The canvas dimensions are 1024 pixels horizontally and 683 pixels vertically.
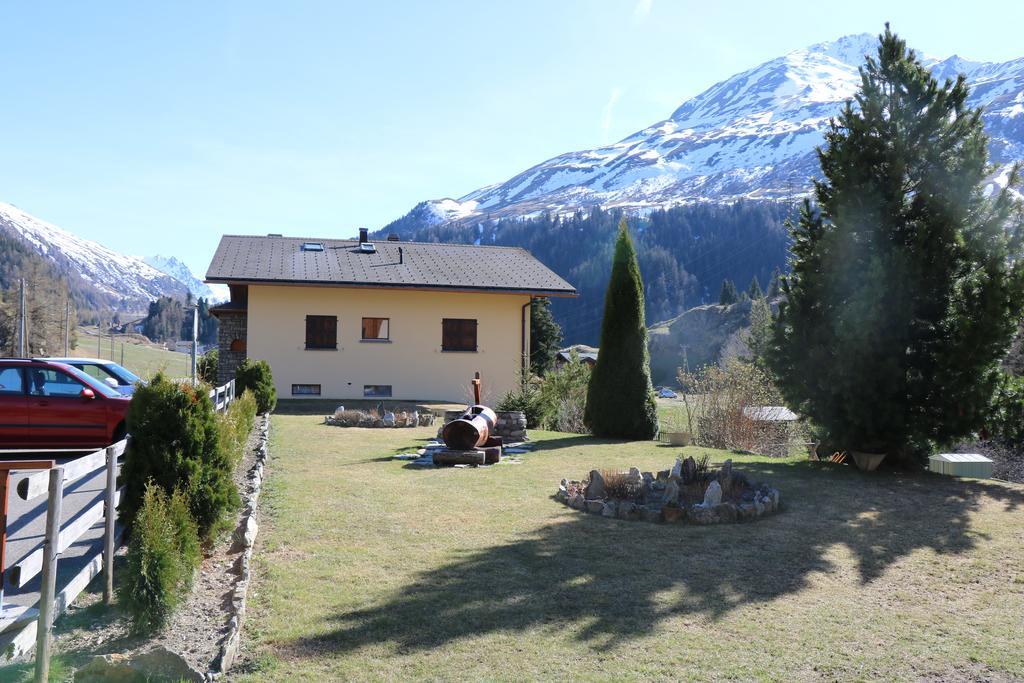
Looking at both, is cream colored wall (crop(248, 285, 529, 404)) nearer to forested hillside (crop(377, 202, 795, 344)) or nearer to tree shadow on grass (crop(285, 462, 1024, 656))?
tree shadow on grass (crop(285, 462, 1024, 656))

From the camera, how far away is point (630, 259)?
15.7m

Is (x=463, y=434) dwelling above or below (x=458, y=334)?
below

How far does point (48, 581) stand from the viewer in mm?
3592

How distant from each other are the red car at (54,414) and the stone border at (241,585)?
273 cm

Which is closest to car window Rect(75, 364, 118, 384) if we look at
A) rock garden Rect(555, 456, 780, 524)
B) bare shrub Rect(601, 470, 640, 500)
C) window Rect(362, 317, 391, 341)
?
rock garden Rect(555, 456, 780, 524)

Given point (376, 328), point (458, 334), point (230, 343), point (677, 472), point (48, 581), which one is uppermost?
point (376, 328)

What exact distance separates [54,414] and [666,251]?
149612mm

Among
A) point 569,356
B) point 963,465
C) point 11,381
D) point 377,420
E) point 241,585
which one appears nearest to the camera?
point 241,585

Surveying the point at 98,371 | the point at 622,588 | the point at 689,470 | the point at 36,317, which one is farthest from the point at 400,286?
the point at 36,317

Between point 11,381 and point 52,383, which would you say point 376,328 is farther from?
point 11,381

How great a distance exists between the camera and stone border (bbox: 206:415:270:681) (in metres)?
4.16

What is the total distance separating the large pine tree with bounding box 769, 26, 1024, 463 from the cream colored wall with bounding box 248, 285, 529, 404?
46.0ft

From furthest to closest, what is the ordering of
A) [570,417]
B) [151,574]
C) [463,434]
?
[570,417]
[463,434]
[151,574]

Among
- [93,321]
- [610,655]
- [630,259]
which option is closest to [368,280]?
[630,259]
